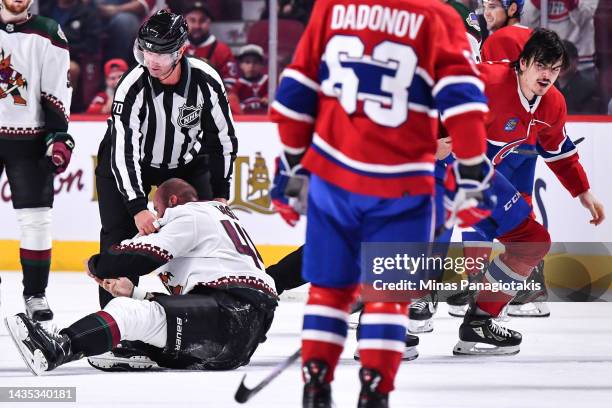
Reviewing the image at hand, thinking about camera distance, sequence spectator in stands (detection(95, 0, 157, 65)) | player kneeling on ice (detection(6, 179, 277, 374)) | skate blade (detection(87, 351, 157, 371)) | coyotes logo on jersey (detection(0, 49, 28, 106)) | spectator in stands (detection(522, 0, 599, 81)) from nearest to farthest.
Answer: player kneeling on ice (detection(6, 179, 277, 374)) < skate blade (detection(87, 351, 157, 371)) < coyotes logo on jersey (detection(0, 49, 28, 106)) < spectator in stands (detection(522, 0, 599, 81)) < spectator in stands (detection(95, 0, 157, 65))

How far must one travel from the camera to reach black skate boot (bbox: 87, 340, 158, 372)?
3.88 meters

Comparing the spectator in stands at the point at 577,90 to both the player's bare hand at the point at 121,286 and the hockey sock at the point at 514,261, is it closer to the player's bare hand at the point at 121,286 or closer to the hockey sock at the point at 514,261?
the hockey sock at the point at 514,261

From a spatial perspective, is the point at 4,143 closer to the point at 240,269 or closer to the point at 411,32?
the point at 240,269

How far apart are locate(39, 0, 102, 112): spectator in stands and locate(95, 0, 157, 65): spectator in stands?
5 centimetres

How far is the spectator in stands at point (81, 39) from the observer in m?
7.34

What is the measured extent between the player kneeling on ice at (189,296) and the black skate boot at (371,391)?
3.10ft

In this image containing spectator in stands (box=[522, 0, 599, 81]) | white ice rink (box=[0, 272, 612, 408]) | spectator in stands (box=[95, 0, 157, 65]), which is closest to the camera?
white ice rink (box=[0, 272, 612, 408])

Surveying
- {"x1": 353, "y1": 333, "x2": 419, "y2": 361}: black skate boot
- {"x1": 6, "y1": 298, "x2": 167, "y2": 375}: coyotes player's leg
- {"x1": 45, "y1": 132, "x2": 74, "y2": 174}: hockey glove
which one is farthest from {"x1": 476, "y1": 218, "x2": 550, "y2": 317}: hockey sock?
{"x1": 45, "y1": 132, "x2": 74, "y2": 174}: hockey glove

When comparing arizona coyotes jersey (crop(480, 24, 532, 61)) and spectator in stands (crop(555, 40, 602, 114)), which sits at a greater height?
arizona coyotes jersey (crop(480, 24, 532, 61))

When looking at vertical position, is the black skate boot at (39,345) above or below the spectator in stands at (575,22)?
below

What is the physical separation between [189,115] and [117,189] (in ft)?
1.21

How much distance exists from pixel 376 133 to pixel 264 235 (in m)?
3.71

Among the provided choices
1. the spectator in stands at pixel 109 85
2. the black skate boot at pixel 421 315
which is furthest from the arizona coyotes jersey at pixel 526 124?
the spectator in stands at pixel 109 85

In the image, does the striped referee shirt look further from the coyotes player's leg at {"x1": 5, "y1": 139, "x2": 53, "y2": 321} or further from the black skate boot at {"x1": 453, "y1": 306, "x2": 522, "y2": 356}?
the black skate boot at {"x1": 453, "y1": 306, "x2": 522, "y2": 356}
